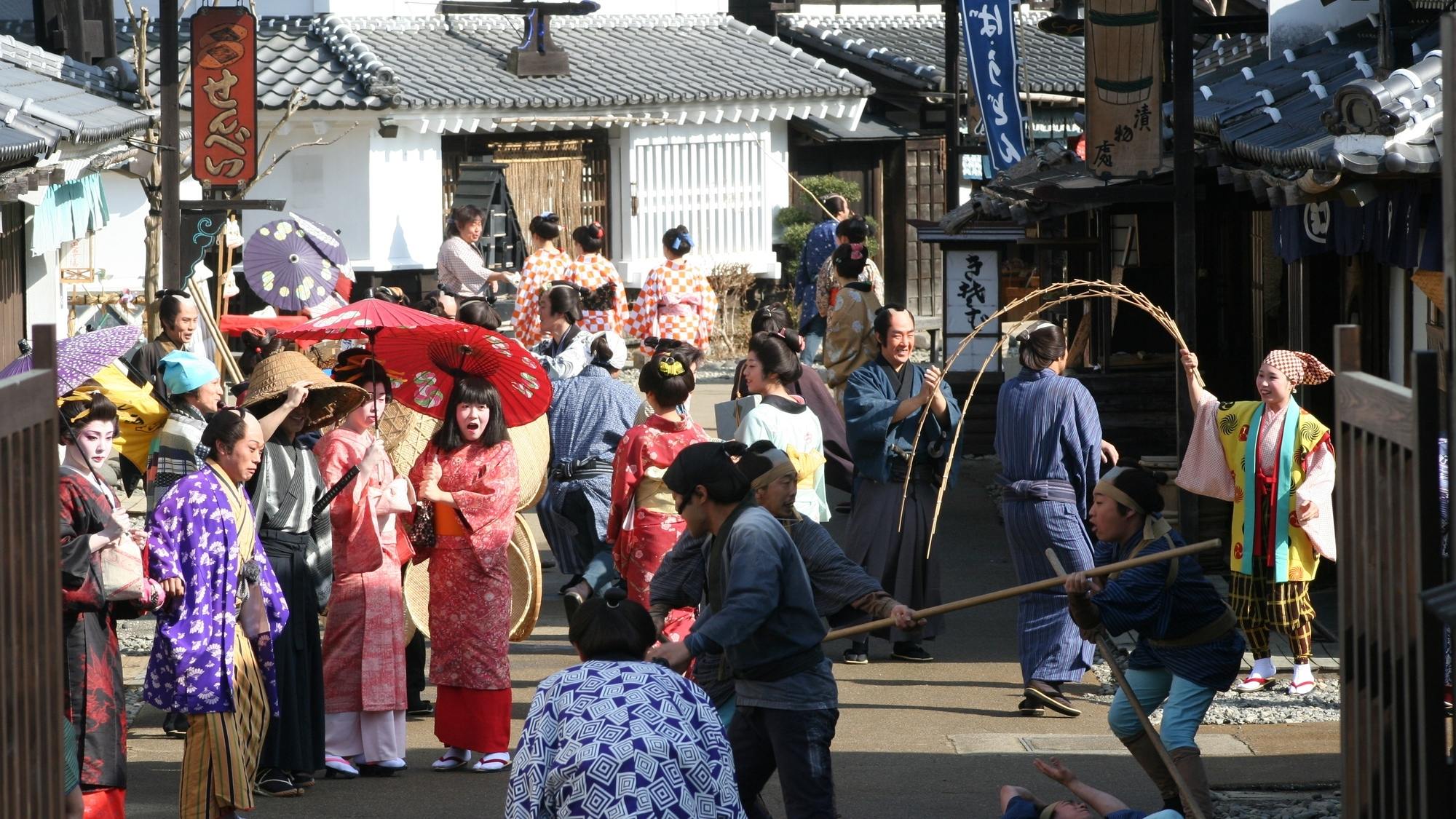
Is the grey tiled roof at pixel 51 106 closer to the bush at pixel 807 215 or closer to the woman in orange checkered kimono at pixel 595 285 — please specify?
the woman in orange checkered kimono at pixel 595 285

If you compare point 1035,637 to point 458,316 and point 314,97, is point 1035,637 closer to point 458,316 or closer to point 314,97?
point 458,316

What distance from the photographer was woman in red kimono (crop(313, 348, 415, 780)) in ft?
24.0

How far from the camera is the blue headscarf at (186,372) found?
24.7 feet

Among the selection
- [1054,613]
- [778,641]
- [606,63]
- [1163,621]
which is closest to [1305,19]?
[1054,613]

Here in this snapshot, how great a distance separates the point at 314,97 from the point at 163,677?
16.0m

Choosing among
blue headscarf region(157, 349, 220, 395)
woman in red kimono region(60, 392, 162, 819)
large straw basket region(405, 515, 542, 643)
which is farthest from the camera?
large straw basket region(405, 515, 542, 643)

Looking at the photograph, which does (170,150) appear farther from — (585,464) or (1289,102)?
(1289,102)

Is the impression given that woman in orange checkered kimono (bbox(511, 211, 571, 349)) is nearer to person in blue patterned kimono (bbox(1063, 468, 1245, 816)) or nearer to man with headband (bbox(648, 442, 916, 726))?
man with headband (bbox(648, 442, 916, 726))

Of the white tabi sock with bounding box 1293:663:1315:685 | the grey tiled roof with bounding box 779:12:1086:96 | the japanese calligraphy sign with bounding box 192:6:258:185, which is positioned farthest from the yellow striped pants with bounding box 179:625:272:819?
the grey tiled roof with bounding box 779:12:1086:96

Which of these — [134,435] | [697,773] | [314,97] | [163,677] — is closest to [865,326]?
[134,435]

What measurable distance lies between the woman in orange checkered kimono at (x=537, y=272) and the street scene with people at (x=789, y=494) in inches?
2.0

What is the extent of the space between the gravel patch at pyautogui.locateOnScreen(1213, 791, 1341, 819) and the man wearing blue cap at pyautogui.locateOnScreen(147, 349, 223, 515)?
186 inches

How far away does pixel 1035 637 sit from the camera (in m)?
8.37

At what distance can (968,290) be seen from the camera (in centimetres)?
1520
